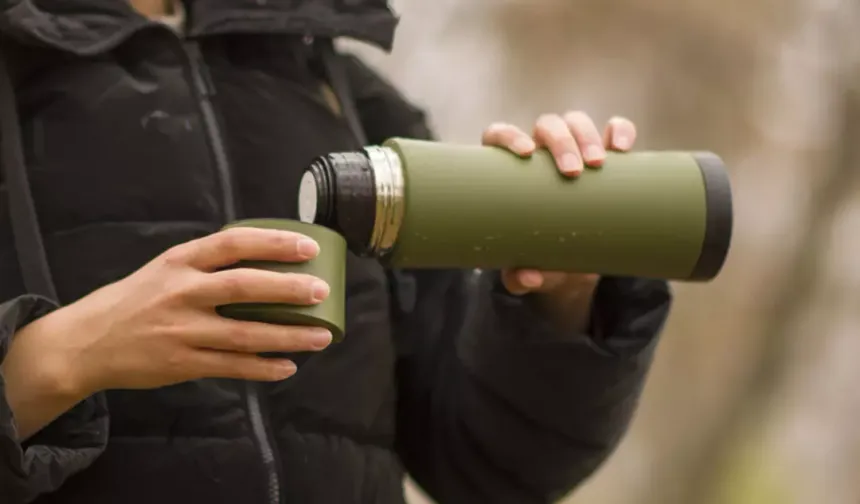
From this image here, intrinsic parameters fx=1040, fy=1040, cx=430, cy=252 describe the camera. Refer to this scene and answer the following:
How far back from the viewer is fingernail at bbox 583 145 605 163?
46 cm

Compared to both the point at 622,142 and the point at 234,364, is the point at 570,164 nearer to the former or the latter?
the point at 622,142

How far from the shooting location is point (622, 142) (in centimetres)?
51

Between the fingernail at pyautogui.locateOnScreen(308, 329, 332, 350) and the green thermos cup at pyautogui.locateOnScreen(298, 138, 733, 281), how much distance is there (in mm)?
49

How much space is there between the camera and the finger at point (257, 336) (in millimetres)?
391

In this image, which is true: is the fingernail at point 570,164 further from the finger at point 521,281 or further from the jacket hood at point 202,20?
the jacket hood at point 202,20

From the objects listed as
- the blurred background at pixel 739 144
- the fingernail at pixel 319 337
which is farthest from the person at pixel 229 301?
the blurred background at pixel 739 144

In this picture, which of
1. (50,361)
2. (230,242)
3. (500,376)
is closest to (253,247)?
(230,242)

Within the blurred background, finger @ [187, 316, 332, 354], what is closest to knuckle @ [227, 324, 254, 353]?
finger @ [187, 316, 332, 354]

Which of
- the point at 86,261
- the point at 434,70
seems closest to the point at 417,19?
the point at 434,70

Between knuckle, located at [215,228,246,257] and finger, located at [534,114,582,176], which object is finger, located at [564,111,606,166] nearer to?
finger, located at [534,114,582,176]

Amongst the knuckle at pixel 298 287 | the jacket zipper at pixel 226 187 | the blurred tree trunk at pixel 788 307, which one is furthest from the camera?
the blurred tree trunk at pixel 788 307

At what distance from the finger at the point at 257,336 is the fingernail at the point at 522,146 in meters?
0.13

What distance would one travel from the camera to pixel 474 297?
1.96 feet

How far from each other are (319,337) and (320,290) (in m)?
0.02
